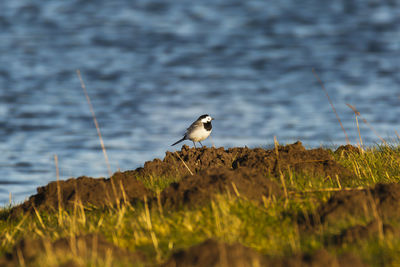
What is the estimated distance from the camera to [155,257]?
5.34 meters

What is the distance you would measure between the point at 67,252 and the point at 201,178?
195 cm

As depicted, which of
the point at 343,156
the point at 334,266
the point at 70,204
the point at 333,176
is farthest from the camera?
the point at 343,156

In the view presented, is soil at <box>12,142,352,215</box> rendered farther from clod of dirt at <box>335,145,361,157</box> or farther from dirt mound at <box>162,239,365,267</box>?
dirt mound at <box>162,239,365,267</box>

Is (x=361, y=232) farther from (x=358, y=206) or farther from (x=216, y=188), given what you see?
(x=216, y=188)

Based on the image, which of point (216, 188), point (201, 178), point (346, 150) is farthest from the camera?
point (346, 150)

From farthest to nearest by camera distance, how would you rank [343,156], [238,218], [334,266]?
[343,156] → [238,218] → [334,266]

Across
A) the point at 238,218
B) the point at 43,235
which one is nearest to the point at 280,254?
the point at 238,218

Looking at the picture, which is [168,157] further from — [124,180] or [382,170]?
[382,170]

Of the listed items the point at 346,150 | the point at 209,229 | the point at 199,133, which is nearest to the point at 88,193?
the point at 209,229

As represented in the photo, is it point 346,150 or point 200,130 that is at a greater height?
point 200,130

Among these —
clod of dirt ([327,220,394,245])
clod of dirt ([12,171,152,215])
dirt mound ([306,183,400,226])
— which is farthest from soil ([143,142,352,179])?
clod of dirt ([327,220,394,245])

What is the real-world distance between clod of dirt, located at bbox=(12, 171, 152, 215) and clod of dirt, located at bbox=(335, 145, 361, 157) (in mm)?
3399

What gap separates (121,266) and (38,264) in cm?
69

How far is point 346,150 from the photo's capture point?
9.35 metres
